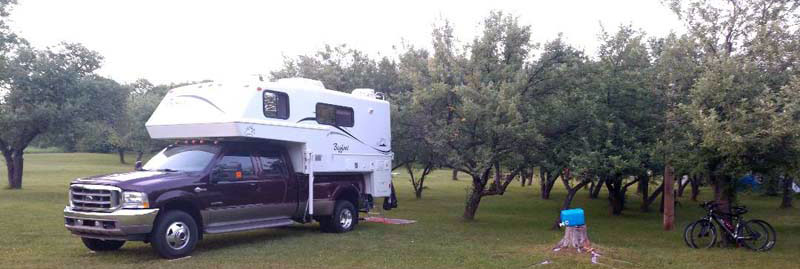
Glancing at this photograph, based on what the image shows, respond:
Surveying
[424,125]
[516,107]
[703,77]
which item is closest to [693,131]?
[703,77]

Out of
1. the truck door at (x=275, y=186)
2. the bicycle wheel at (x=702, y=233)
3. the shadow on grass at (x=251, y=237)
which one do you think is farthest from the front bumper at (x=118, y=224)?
the bicycle wheel at (x=702, y=233)

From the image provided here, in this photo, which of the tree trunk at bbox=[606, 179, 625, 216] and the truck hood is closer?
the truck hood

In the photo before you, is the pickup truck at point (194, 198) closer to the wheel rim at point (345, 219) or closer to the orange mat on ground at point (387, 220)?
the wheel rim at point (345, 219)

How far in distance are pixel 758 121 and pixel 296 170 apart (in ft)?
26.2

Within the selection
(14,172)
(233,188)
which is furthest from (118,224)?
(14,172)

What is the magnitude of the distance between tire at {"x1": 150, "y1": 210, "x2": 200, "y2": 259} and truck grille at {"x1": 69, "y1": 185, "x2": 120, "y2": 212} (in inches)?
27.6

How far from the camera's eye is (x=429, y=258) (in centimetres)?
1008

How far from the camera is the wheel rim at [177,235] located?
379 inches

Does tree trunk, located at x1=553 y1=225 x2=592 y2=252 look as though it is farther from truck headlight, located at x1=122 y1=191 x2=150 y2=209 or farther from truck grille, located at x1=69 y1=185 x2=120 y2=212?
truck grille, located at x1=69 y1=185 x2=120 y2=212

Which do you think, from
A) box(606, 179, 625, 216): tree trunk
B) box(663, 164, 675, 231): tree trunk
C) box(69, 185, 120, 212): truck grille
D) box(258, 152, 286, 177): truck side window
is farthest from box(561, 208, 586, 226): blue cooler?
box(606, 179, 625, 216): tree trunk

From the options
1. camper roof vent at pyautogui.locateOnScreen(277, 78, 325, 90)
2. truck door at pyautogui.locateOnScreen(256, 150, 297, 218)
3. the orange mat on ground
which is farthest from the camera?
the orange mat on ground

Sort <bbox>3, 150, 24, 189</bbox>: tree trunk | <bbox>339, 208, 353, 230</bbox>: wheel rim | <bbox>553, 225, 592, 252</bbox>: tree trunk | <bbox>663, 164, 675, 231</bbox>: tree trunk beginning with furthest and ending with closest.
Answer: <bbox>3, 150, 24, 189</bbox>: tree trunk
<bbox>663, 164, 675, 231</bbox>: tree trunk
<bbox>339, 208, 353, 230</bbox>: wheel rim
<bbox>553, 225, 592, 252</bbox>: tree trunk

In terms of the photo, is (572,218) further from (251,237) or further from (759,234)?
(251,237)

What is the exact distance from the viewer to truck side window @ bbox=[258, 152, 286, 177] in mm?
11508
